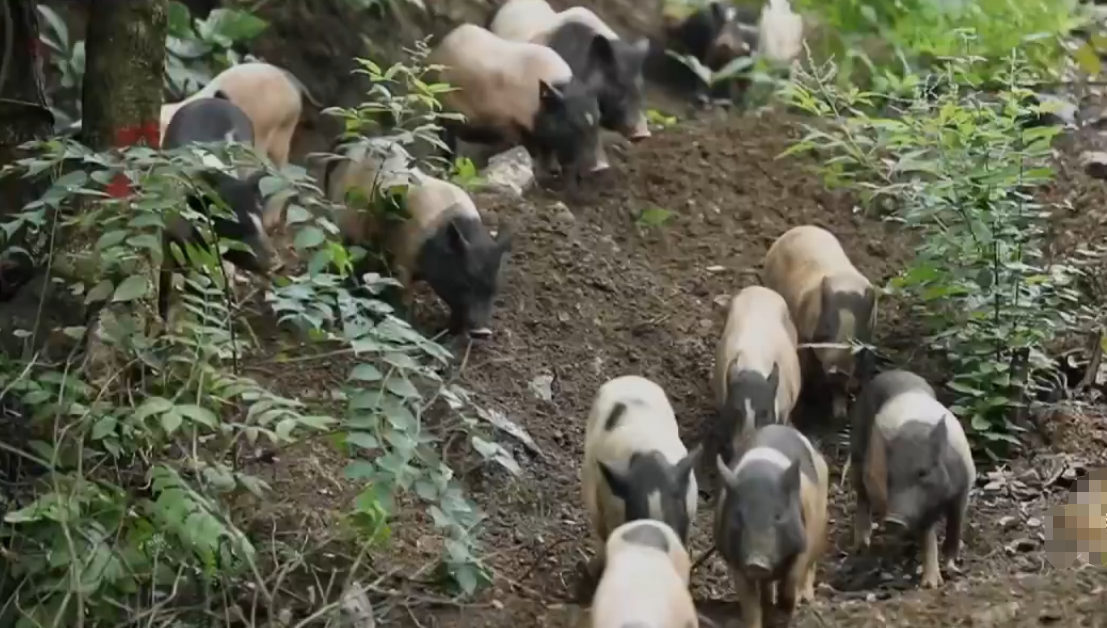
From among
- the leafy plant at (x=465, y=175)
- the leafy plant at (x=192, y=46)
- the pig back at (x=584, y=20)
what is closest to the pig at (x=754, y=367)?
the leafy plant at (x=465, y=175)

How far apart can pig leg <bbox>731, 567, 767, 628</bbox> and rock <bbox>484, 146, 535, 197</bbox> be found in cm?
275

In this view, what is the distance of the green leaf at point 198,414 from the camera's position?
291 centimetres

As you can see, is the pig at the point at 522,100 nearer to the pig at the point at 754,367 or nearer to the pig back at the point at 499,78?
the pig back at the point at 499,78

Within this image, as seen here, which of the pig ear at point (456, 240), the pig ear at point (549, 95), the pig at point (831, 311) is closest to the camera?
the pig at point (831, 311)

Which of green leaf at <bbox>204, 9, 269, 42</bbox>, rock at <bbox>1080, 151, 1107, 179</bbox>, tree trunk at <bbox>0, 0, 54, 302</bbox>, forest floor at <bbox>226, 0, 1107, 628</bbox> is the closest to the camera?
forest floor at <bbox>226, 0, 1107, 628</bbox>

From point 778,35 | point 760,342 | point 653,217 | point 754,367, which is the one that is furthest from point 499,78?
point 754,367

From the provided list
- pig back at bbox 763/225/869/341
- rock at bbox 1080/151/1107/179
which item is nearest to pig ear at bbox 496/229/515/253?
pig back at bbox 763/225/869/341

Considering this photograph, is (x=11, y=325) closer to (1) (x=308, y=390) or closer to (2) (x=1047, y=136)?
(1) (x=308, y=390)

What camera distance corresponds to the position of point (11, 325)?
3947 millimetres

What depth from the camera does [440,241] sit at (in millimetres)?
5102

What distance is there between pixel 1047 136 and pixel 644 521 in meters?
2.05

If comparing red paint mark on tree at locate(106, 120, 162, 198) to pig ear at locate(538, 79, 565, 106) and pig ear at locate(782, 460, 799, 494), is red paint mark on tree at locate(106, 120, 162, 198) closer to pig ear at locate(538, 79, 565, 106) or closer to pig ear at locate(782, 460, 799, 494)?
pig ear at locate(782, 460, 799, 494)

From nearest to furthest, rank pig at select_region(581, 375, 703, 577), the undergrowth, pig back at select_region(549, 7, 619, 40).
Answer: the undergrowth → pig at select_region(581, 375, 703, 577) → pig back at select_region(549, 7, 619, 40)

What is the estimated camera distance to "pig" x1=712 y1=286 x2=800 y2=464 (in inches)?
177
